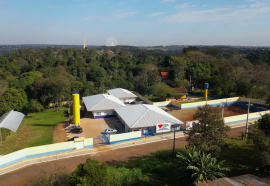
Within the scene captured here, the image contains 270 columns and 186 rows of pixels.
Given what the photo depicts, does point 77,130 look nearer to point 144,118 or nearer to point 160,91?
point 144,118

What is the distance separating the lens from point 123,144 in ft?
80.7

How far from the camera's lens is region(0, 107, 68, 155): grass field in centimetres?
2509

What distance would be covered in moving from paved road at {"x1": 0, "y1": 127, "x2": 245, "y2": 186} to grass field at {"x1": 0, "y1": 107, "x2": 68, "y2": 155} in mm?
6660

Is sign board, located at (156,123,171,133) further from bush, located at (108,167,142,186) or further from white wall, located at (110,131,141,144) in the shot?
bush, located at (108,167,142,186)

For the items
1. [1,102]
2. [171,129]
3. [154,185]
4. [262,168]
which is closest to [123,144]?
[171,129]

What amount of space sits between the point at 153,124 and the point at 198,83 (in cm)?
3730

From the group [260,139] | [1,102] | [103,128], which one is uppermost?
[260,139]

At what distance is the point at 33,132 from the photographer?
3005 cm

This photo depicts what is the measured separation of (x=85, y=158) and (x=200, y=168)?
39.9 feet

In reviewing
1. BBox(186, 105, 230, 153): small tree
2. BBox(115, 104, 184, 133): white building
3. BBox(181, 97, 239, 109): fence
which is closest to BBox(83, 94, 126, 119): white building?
BBox(115, 104, 184, 133): white building

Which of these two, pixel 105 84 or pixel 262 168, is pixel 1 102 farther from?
pixel 262 168

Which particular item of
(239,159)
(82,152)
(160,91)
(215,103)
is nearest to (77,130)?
(82,152)

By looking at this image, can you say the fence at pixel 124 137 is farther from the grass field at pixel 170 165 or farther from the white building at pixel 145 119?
the grass field at pixel 170 165

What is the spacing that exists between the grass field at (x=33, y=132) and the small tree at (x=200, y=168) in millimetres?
18599
